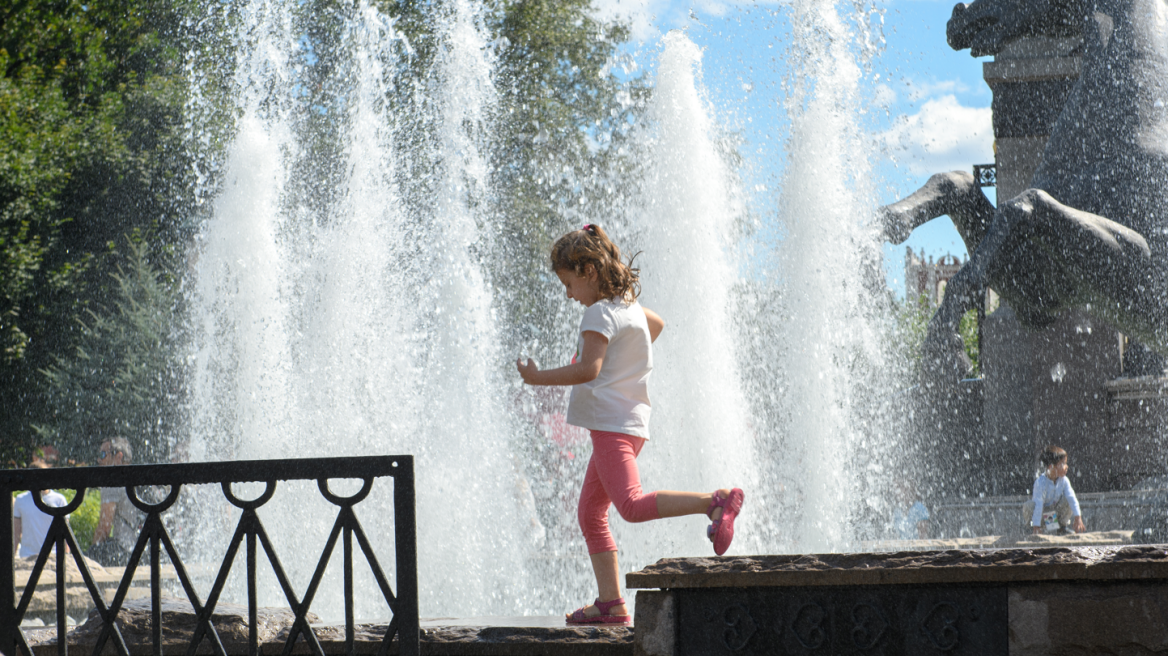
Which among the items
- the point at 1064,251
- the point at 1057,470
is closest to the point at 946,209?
the point at 1064,251

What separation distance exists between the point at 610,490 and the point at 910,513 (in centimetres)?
570

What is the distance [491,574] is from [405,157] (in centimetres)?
973

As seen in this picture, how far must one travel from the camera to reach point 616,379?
3240 millimetres

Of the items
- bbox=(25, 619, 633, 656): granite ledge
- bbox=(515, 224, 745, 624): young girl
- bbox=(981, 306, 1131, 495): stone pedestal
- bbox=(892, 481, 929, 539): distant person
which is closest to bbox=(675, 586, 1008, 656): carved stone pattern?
bbox=(25, 619, 633, 656): granite ledge

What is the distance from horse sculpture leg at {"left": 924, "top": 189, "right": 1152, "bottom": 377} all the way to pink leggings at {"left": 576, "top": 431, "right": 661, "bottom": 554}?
5062 millimetres

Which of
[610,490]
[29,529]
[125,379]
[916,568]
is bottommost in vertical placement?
[29,529]

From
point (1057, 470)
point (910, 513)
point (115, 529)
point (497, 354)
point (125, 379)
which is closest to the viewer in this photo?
point (1057, 470)

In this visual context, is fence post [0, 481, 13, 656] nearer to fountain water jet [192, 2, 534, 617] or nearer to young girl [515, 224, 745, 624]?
young girl [515, 224, 745, 624]

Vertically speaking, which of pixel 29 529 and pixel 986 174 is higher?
pixel 986 174

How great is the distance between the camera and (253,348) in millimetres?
9047

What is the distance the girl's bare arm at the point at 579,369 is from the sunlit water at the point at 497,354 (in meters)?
2.66

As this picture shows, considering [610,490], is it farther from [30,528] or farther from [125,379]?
[125,379]

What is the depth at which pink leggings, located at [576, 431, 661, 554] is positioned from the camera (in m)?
3.07

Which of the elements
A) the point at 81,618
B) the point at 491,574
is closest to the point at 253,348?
the point at 81,618
